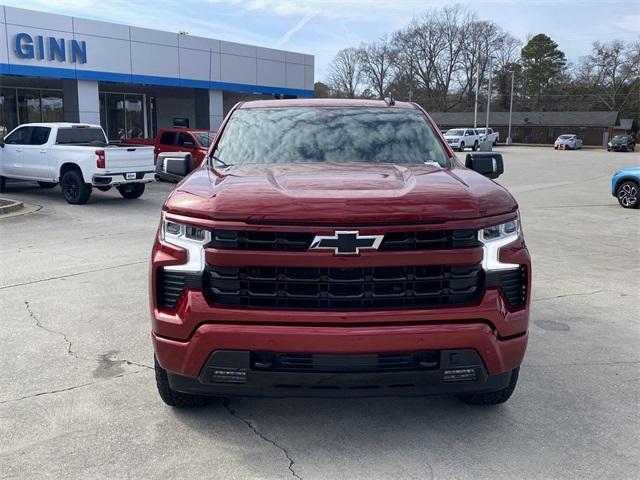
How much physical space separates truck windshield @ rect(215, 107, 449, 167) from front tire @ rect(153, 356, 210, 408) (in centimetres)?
154

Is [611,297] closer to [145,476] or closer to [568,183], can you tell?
[145,476]

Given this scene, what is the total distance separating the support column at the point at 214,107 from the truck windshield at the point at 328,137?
25.2 m

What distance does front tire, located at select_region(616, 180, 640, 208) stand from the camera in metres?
14.8

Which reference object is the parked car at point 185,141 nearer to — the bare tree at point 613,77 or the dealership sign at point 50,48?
the dealership sign at point 50,48

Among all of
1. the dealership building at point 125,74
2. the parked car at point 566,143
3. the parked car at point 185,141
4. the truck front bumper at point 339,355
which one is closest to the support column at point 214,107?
the dealership building at point 125,74

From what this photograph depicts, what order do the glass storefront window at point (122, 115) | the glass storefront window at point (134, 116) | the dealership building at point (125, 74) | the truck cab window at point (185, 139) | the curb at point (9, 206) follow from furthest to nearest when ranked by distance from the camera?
the glass storefront window at point (134, 116)
the glass storefront window at point (122, 115)
the dealership building at point (125, 74)
the truck cab window at point (185, 139)
the curb at point (9, 206)

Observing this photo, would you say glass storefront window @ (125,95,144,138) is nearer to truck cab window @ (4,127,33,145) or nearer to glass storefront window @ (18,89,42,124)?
glass storefront window @ (18,89,42,124)

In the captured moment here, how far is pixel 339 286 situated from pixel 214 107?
27950mm

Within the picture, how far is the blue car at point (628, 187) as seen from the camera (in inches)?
580

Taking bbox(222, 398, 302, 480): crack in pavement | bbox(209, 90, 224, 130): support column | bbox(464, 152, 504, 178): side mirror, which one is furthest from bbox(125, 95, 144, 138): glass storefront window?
bbox(222, 398, 302, 480): crack in pavement

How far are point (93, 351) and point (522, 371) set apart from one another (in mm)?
3330

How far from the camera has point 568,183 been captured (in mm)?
22906

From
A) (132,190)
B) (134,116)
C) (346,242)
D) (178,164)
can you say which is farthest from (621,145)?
(346,242)

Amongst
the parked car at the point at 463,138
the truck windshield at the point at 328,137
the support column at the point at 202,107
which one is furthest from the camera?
the parked car at the point at 463,138
